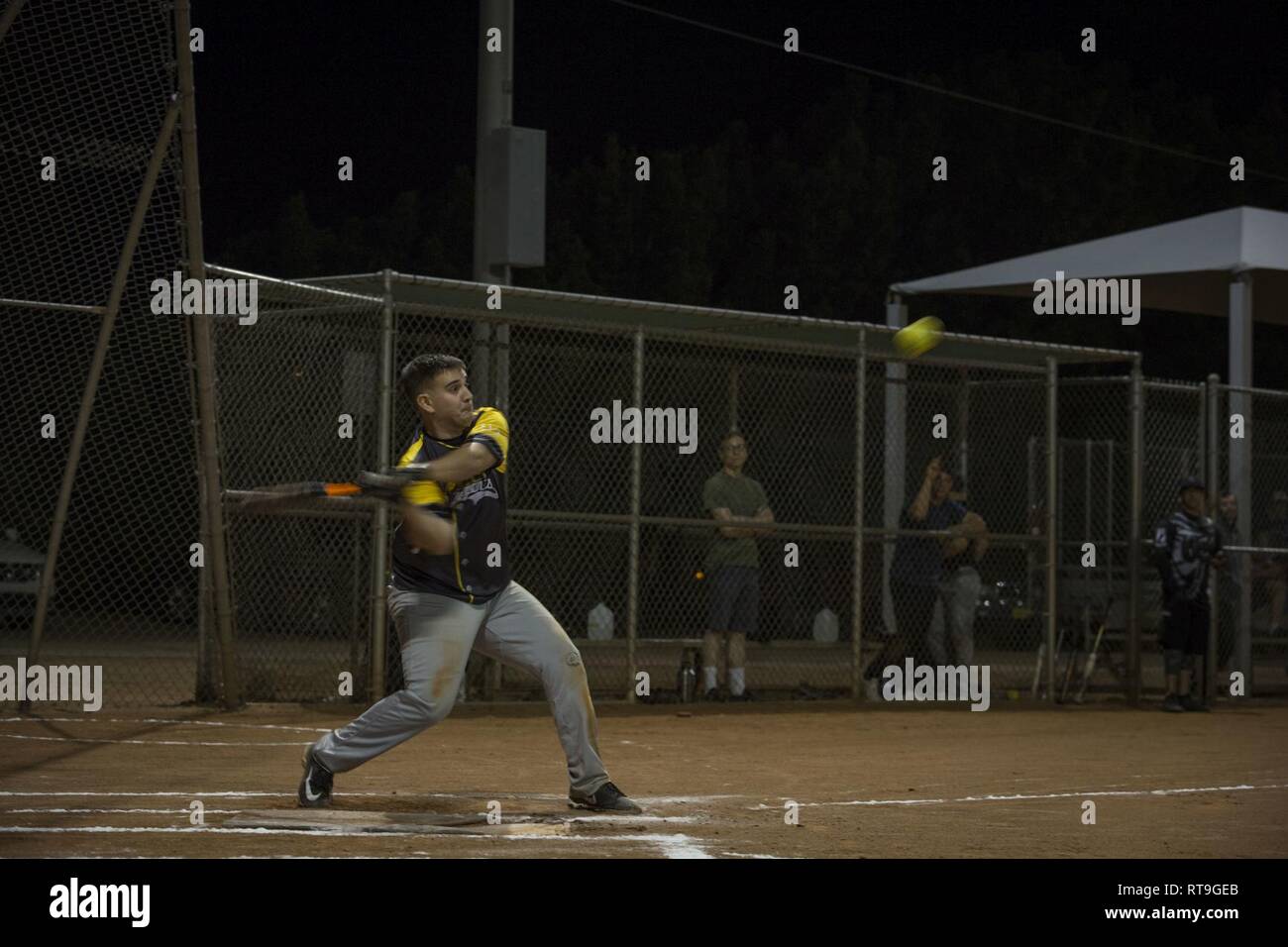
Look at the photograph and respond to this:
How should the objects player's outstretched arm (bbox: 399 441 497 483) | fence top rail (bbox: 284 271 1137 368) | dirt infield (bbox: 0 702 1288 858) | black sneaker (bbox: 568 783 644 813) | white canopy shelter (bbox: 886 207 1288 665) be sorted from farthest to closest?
white canopy shelter (bbox: 886 207 1288 665) → fence top rail (bbox: 284 271 1137 368) → black sneaker (bbox: 568 783 644 813) → player's outstretched arm (bbox: 399 441 497 483) → dirt infield (bbox: 0 702 1288 858)

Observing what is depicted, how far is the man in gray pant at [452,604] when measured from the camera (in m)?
8.00

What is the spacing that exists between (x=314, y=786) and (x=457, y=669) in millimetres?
838

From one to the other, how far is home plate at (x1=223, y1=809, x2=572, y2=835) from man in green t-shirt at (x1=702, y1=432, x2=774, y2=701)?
709 centimetres

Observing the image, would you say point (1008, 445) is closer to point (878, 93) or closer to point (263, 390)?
point (263, 390)

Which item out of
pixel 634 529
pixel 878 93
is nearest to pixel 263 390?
pixel 634 529

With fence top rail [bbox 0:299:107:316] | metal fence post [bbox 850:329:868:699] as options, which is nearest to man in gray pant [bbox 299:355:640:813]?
fence top rail [bbox 0:299:107:316]

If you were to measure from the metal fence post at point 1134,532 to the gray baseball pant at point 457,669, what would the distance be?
30.7 ft

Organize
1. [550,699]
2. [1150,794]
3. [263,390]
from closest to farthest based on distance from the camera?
[550,699] < [1150,794] < [263,390]

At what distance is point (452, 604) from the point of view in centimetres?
816

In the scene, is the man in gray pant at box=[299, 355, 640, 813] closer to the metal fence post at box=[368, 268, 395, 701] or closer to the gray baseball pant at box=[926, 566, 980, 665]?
the metal fence post at box=[368, 268, 395, 701]

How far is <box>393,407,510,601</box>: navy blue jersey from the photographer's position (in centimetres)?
812

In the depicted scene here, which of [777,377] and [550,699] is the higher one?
[777,377]

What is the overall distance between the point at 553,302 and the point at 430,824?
25.9ft

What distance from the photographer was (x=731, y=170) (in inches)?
1483
